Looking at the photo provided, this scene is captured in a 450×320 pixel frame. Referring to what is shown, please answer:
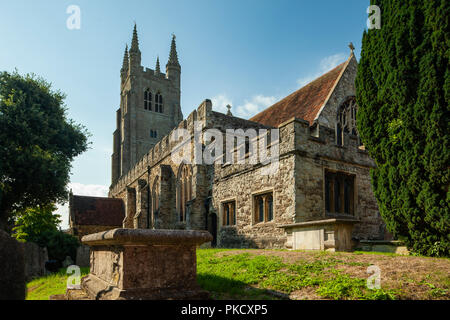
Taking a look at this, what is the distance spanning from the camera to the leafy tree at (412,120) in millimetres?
6312

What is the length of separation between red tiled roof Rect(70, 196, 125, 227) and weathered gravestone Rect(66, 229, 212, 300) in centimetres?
2556

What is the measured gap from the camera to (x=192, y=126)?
1756 cm

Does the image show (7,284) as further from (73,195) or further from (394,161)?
(73,195)

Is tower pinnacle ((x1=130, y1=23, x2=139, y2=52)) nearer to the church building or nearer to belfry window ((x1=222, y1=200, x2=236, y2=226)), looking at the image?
the church building

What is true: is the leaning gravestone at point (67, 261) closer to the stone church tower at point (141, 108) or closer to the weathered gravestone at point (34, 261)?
the weathered gravestone at point (34, 261)

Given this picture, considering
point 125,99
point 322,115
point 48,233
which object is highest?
point 125,99

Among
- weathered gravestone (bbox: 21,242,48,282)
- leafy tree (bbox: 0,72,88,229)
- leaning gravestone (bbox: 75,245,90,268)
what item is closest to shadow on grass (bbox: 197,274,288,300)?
weathered gravestone (bbox: 21,242,48,282)

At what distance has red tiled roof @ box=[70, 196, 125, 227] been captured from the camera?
2778cm

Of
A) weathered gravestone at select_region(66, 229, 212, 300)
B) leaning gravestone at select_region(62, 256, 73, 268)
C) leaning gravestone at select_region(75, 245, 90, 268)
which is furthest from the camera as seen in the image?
leaning gravestone at select_region(62, 256, 73, 268)

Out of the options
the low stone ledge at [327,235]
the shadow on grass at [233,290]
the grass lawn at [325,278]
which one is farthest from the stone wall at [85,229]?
the shadow on grass at [233,290]

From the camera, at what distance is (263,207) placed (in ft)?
39.1

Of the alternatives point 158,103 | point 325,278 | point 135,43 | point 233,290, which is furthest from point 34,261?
point 135,43
